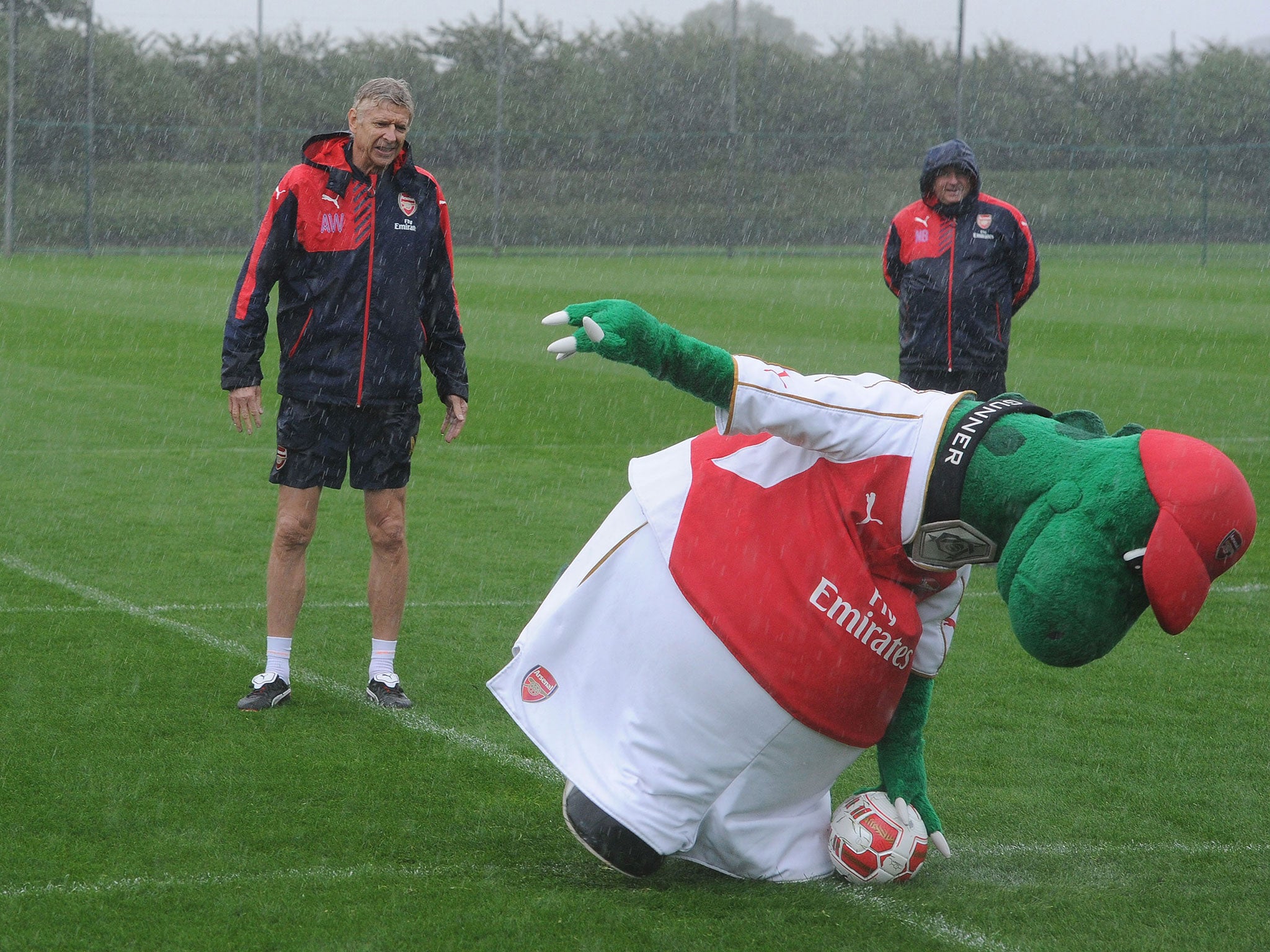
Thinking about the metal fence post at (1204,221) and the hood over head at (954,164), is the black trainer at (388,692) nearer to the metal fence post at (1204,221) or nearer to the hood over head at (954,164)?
the hood over head at (954,164)

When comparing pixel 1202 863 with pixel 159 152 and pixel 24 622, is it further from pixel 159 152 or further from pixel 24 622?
pixel 159 152

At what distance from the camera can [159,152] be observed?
3266 centimetres

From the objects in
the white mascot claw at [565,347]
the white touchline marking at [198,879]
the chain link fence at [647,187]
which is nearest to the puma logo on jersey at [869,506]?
the white mascot claw at [565,347]

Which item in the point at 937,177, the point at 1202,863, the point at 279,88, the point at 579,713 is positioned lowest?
the point at 1202,863

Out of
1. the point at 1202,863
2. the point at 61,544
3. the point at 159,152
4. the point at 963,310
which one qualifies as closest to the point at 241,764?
the point at 1202,863

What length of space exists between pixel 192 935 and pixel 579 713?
96 centimetres

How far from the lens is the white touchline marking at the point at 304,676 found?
15.1 feet

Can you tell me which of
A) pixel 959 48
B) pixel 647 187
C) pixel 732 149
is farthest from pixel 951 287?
pixel 647 187

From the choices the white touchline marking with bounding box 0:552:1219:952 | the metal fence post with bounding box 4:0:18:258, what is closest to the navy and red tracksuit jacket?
the white touchline marking with bounding box 0:552:1219:952

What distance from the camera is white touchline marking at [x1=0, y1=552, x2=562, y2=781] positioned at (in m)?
4.59

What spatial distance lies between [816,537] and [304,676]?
2.56 metres

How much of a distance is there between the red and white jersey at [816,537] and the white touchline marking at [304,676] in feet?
3.88

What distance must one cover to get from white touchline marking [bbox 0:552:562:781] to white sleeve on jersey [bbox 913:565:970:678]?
4.01 ft

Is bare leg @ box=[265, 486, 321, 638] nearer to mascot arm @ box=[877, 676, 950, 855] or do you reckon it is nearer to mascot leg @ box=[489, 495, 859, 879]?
mascot leg @ box=[489, 495, 859, 879]
